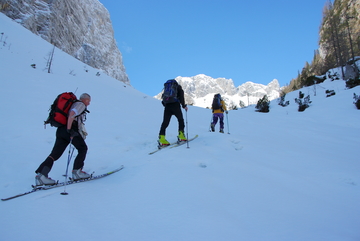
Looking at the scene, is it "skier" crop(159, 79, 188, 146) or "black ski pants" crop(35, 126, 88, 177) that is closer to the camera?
"black ski pants" crop(35, 126, 88, 177)

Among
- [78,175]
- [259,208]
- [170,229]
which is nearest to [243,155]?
[259,208]

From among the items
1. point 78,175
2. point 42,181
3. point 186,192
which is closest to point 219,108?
point 186,192

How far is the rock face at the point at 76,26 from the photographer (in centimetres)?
3150

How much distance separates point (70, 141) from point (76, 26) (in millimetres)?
57767

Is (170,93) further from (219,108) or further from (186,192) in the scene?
(219,108)

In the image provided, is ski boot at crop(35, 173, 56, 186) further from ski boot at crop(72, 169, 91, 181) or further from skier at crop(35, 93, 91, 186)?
ski boot at crop(72, 169, 91, 181)

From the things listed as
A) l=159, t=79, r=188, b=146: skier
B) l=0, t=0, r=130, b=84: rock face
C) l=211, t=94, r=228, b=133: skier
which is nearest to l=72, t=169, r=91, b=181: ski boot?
l=159, t=79, r=188, b=146: skier

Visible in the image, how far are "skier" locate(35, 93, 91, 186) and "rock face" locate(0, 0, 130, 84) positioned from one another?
37.2 m

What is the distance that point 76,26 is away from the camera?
160 feet

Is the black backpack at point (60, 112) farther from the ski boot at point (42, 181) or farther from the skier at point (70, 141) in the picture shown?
the ski boot at point (42, 181)

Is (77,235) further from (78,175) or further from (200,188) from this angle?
(78,175)

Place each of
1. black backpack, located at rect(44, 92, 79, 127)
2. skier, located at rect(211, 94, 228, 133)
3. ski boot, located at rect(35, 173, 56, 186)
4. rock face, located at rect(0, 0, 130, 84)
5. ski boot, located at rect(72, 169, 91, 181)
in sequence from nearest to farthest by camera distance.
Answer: ski boot, located at rect(35, 173, 56, 186) < black backpack, located at rect(44, 92, 79, 127) < ski boot, located at rect(72, 169, 91, 181) < skier, located at rect(211, 94, 228, 133) < rock face, located at rect(0, 0, 130, 84)

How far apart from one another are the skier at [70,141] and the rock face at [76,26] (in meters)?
37.2

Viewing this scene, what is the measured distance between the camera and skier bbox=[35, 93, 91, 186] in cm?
265
